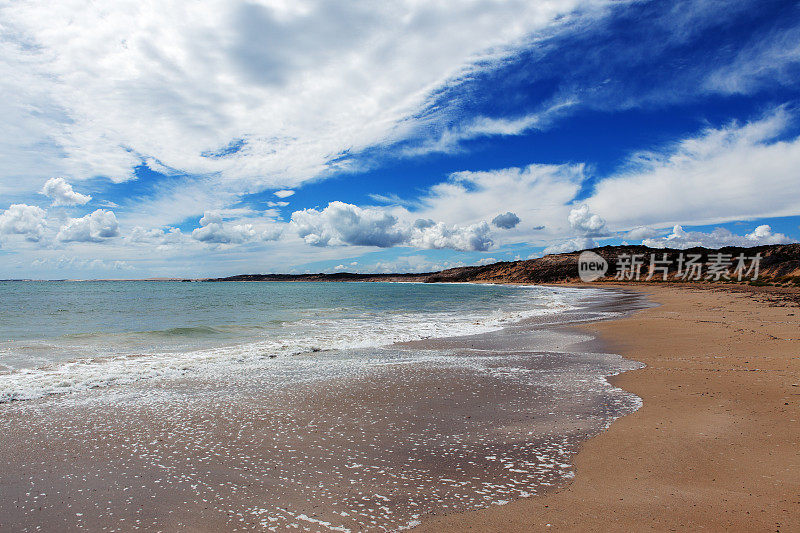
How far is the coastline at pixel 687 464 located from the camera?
3.58 m

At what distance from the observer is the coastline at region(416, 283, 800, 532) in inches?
141

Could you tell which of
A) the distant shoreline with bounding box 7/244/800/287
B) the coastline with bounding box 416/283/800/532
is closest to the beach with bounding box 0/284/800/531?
the coastline with bounding box 416/283/800/532

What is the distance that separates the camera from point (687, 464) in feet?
15.1

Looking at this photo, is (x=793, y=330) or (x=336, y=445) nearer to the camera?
(x=336, y=445)

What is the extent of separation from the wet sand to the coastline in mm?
266

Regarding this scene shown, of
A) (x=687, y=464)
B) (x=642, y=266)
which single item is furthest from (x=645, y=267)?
(x=687, y=464)

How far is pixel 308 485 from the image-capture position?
427 centimetres

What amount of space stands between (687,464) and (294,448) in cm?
473

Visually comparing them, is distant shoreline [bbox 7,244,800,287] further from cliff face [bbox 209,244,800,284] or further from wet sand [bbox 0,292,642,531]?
wet sand [bbox 0,292,642,531]

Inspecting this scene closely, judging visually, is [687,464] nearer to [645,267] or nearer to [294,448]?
[294,448]

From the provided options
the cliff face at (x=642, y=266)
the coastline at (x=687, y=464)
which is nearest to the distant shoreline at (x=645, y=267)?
the cliff face at (x=642, y=266)

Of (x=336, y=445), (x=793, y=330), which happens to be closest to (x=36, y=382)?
(x=336, y=445)

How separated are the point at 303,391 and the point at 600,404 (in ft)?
18.2

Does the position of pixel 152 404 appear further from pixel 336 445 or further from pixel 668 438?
pixel 668 438
